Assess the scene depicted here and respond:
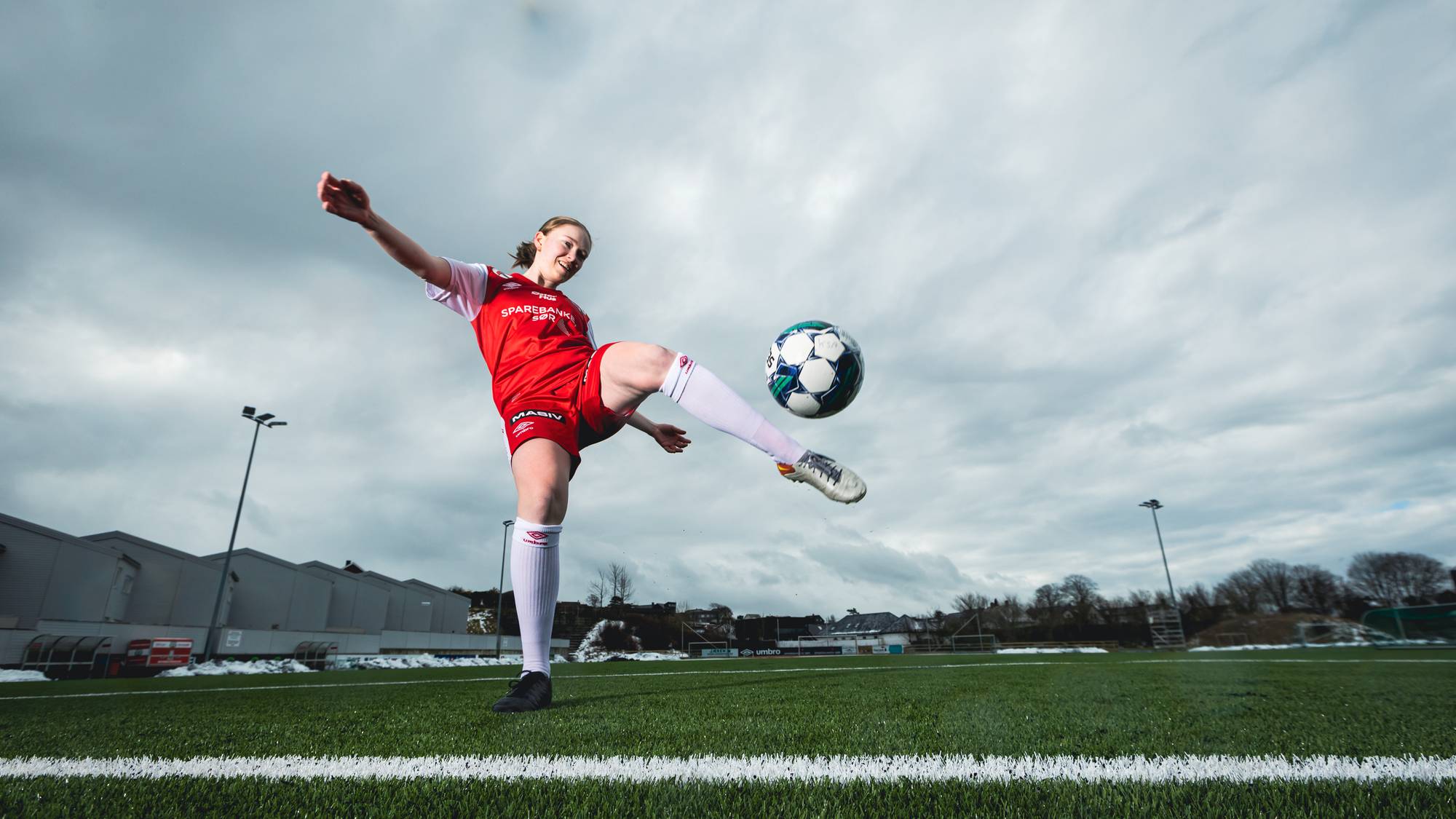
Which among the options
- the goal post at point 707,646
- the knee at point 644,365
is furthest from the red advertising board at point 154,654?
the goal post at point 707,646

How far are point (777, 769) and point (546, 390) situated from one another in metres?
2.05

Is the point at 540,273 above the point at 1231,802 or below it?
above

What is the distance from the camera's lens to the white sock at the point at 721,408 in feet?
8.62

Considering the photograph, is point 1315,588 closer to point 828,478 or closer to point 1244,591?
point 1244,591

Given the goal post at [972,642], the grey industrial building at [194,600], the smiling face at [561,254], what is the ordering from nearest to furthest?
the smiling face at [561,254] < the grey industrial building at [194,600] < the goal post at [972,642]

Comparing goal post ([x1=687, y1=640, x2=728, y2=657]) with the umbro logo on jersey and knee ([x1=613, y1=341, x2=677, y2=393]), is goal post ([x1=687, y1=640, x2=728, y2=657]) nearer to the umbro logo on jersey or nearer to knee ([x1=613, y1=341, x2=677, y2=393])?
the umbro logo on jersey

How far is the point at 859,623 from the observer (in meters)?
81.2

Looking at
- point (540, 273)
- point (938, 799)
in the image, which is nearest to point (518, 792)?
point (938, 799)

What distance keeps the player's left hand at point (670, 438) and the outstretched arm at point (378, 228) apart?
1.39 m

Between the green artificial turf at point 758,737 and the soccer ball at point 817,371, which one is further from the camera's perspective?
the soccer ball at point 817,371

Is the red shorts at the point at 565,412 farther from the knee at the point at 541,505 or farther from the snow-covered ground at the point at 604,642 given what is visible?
the snow-covered ground at the point at 604,642

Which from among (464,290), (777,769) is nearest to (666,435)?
(464,290)

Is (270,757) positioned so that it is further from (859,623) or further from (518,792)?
(859,623)

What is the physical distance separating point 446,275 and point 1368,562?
7402cm
